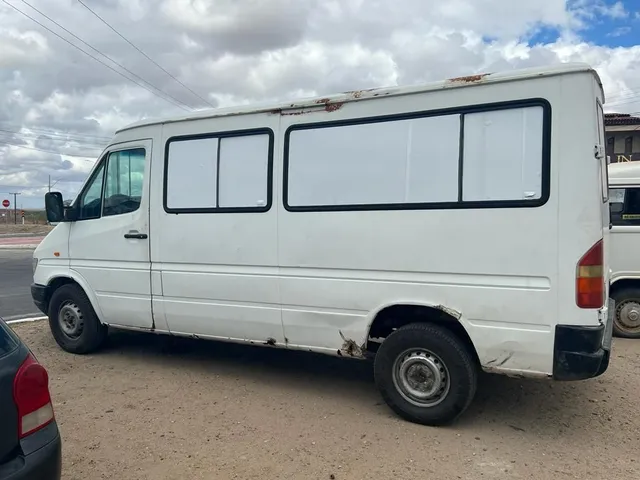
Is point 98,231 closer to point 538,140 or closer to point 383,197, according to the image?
point 383,197

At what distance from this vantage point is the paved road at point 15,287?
9234 millimetres

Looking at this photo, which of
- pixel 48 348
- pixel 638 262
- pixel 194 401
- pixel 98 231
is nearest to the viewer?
pixel 194 401

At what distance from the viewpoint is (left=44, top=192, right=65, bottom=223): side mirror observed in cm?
607

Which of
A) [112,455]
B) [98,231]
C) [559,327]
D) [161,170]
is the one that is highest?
[161,170]

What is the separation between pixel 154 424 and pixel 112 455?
0.53 meters

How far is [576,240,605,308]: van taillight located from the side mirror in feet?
17.7

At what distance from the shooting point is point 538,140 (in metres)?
3.81

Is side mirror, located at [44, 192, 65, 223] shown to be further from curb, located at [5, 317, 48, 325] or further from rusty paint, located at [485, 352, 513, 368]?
rusty paint, located at [485, 352, 513, 368]

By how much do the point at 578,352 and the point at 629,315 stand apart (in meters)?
4.34

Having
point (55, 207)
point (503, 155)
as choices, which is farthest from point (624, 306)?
point (55, 207)

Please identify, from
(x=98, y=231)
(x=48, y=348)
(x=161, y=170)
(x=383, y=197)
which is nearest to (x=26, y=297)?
(x=48, y=348)

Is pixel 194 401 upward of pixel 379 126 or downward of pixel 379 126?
downward

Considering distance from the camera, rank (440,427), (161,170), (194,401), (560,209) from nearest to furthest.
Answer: (560,209) < (440,427) < (194,401) < (161,170)

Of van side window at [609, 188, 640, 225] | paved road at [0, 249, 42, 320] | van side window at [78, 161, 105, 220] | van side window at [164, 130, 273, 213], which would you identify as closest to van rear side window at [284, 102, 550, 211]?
van side window at [164, 130, 273, 213]
